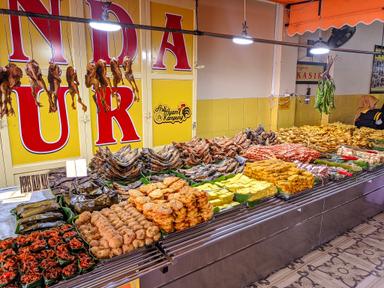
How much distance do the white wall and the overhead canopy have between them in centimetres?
53

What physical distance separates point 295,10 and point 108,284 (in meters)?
6.75

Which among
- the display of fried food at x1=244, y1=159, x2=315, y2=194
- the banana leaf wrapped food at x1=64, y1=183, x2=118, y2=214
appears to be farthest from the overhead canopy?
the banana leaf wrapped food at x1=64, y1=183, x2=118, y2=214

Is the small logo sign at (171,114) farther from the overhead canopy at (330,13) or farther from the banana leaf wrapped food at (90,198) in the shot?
the overhead canopy at (330,13)

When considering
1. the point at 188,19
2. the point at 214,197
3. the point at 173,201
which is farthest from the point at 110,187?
the point at 188,19

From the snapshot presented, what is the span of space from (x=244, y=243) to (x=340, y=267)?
128 centimetres

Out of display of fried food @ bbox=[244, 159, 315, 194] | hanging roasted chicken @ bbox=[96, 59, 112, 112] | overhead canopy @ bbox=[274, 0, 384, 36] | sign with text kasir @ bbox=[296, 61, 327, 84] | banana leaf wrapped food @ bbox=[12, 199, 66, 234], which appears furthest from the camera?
sign with text kasir @ bbox=[296, 61, 327, 84]

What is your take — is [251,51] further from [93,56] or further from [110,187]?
[110,187]

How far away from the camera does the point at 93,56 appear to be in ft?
13.2

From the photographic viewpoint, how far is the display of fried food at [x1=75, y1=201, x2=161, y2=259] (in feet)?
6.19

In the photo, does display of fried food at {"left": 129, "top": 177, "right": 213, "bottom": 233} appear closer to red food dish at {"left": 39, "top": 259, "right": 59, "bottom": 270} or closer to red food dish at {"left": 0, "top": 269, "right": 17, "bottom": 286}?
red food dish at {"left": 39, "top": 259, "right": 59, "bottom": 270}

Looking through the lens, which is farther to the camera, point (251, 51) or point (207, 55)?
point (251, 51)

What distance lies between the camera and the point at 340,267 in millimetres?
2979

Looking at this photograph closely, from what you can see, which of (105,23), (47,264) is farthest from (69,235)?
(105,23)

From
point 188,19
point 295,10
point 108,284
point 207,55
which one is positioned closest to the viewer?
point 108,284
